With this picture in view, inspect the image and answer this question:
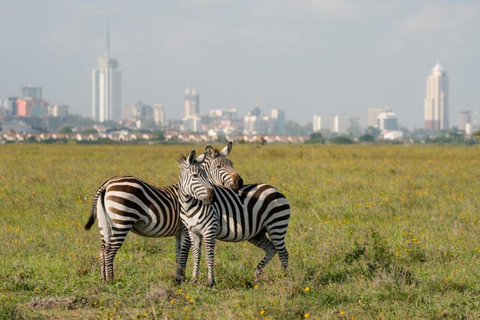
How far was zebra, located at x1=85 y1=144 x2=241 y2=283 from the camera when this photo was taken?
25.9 ft

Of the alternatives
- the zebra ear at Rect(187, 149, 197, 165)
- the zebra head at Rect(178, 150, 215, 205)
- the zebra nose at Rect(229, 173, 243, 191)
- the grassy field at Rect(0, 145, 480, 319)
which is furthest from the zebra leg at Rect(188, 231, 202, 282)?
the zebra ear at Rect(187, 149, 197, 165)

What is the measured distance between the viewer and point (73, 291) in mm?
7809

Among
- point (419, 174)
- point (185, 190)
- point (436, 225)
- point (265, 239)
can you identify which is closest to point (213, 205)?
point (185, 190)

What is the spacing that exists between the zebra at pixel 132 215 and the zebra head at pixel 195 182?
46 centimetres

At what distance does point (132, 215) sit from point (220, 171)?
1.23 meters

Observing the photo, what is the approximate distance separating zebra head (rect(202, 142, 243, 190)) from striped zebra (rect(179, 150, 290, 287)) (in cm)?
14

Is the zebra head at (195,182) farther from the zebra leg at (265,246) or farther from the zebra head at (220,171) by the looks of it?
the zebra leg at (265,246)

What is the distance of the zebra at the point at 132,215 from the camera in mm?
7895

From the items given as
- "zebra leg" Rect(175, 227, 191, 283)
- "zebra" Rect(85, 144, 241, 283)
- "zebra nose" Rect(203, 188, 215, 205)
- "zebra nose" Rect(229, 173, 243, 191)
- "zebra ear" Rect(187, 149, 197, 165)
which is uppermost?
"zebra ear" Rect(187, 149, 197, 165)

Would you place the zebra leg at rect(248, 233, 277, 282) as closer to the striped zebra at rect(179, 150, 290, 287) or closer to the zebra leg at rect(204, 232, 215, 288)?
the striped zebra at rect(179, 150, 290, 287)

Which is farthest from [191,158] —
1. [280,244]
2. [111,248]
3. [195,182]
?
[280,244]

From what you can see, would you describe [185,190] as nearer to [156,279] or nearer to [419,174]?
[156,279]

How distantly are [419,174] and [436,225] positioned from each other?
12001 millimetres

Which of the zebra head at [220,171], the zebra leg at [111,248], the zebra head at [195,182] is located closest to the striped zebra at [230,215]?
the zebra head at [195,182]
